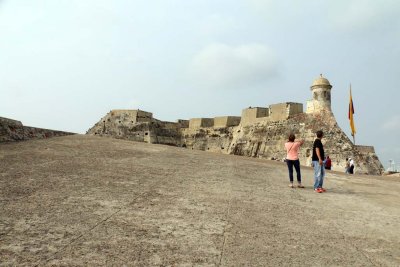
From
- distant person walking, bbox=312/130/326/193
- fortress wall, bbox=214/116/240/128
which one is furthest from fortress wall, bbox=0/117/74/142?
fortress wall, bbox=214/116/240/128

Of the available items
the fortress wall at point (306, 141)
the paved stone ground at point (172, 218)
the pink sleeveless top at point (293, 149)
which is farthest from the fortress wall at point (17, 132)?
the fortress wall at point (306, 141)

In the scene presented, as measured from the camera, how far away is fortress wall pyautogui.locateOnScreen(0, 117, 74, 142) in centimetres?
812

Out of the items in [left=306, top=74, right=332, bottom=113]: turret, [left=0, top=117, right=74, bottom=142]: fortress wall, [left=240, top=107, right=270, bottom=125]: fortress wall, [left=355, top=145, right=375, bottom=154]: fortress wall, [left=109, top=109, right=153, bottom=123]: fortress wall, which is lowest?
[left=0, top=117, right=74, bottom=142]: fortress wall

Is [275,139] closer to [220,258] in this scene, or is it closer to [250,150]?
[250,150]

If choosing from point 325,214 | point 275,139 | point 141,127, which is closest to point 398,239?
point 325,214

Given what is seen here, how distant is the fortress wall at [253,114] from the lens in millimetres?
30266

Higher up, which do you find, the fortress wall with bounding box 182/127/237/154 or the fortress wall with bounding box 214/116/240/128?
the fortress wall with bounding box 214/116/240/128

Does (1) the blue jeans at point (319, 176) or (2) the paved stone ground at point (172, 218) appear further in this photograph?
(1) the blue jeans at point (319, 176)

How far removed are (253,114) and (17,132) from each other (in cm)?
2358

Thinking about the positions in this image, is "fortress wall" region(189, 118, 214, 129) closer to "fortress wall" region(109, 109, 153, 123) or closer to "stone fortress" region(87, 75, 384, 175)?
"stone fortress" region(87, 75, 384, 175)

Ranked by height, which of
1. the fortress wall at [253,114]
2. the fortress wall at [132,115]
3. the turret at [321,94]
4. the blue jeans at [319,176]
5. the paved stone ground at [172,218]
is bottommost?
the paved stone ground at [172,218]

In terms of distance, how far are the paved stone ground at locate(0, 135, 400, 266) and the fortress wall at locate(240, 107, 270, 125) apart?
22852 millimetres

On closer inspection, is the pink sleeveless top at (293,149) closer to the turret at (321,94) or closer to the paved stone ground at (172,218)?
the paved stone ground at (172,218)

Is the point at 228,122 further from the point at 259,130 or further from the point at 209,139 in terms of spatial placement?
the point at 259,130
